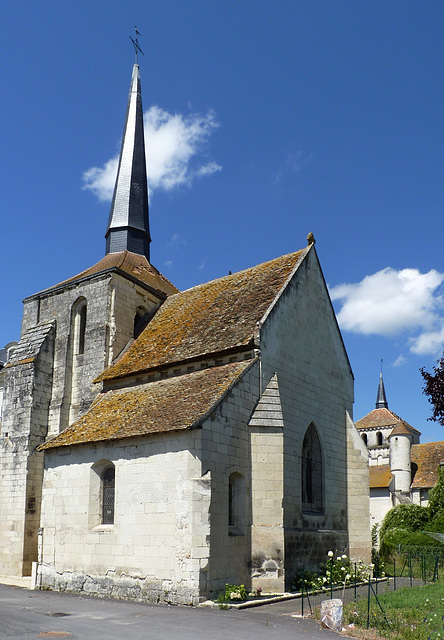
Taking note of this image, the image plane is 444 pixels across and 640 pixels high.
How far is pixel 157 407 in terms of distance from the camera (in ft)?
49.4

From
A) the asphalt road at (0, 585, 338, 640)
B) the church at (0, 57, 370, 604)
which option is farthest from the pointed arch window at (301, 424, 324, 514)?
the asphalt road at (0, 585, 338, 640)

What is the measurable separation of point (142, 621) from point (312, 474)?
8216 mm

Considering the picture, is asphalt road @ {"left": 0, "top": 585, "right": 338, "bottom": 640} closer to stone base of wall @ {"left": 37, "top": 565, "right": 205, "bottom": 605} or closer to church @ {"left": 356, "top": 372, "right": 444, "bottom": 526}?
stone base of wall @ {"left": 37, "top": 565, "right": 205, "bottom": 605}

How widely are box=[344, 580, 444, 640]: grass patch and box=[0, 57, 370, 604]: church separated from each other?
318 cm

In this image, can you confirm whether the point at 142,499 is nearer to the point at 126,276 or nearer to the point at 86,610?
the point at 86,610

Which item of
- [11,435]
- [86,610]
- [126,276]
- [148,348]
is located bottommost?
[86,610]

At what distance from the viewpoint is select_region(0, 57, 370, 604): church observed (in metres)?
13.4

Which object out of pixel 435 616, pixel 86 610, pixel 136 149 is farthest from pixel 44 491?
pixel 136 149

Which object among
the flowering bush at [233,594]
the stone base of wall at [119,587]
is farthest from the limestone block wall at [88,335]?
the flowering bush at [233,594]

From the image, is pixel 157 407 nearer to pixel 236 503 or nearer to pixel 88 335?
pixel 236 503

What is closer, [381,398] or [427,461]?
[427,461]

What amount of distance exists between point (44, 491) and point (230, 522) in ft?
17.8

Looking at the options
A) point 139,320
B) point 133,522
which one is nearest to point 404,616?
point 133,522

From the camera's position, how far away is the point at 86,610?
1166 centimetres
